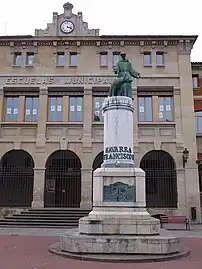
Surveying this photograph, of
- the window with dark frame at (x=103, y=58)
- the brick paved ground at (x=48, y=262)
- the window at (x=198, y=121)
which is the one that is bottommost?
the brick paved ground at (x=48, y=262)

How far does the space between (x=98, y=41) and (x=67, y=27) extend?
2807 millimetres

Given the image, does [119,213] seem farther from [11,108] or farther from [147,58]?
[147,58]

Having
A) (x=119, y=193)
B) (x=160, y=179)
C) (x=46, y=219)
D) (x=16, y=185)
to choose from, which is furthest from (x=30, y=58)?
(x=119, y=193)

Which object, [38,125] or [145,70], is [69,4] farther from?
[38,125]

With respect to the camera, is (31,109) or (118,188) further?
(31,109)

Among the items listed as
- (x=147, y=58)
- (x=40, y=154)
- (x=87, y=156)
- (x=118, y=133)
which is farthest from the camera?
(x=147, y=58)

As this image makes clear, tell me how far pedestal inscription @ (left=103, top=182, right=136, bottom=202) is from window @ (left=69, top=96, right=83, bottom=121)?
13861mm

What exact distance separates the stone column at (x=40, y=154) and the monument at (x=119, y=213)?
12.0m

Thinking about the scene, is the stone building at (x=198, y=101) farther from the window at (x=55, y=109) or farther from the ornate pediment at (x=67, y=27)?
the window at (x=55, y=109)

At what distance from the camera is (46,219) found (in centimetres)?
1898

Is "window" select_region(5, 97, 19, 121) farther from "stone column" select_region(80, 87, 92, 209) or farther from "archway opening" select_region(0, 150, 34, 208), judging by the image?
"stone column" select_region(80, 87, 92, 209)

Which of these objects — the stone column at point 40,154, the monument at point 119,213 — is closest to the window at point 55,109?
the stone column at point 40,154

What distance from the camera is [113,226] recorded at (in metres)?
9.44

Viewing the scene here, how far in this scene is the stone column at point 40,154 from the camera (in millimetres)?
21891
